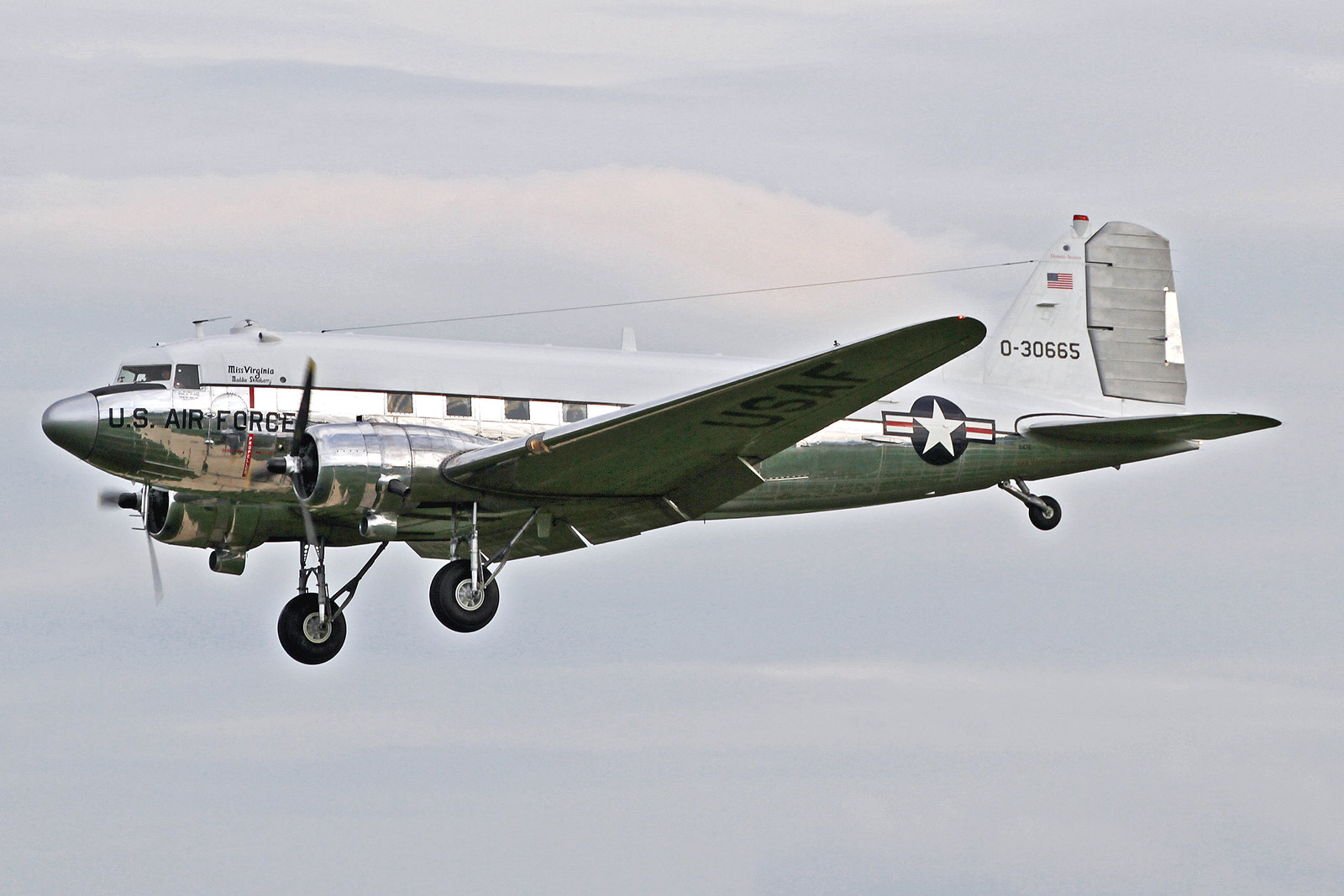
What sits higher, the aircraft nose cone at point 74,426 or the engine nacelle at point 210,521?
the aircraft nose cone at point 74,426

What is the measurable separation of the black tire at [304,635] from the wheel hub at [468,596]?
2.38m

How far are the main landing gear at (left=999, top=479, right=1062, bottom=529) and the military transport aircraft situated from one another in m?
0.02

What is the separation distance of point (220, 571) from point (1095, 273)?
11.5 meters

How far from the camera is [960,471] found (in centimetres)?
2188

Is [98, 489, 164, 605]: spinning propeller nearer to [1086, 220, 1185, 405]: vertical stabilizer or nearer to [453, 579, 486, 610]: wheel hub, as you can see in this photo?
[453, 579, 486, 610]: wheel hub

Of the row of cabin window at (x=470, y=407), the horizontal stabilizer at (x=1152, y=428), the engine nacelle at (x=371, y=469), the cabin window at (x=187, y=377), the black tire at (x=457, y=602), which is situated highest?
the cabin window at (x=187, y=377)

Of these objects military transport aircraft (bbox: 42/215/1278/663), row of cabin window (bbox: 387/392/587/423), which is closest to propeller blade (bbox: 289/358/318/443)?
military transport aircraft (bbox: 42/215/1278/663)

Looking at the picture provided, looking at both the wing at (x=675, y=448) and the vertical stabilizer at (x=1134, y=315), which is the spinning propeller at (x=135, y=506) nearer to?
the wing at (x=675, y=448)

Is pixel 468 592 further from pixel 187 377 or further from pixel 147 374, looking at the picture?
pixel 147 374

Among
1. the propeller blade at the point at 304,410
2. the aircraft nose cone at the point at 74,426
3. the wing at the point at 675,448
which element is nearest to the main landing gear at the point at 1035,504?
the wing at the point at 675,448

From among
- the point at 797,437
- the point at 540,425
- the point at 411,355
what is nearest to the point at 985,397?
the point at 797,437

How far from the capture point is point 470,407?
65.7 feet

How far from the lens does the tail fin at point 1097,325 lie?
2305 cm

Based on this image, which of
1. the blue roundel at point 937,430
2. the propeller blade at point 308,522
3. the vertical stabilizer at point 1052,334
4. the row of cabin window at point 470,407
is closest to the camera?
the propeller blade at point 308,522
